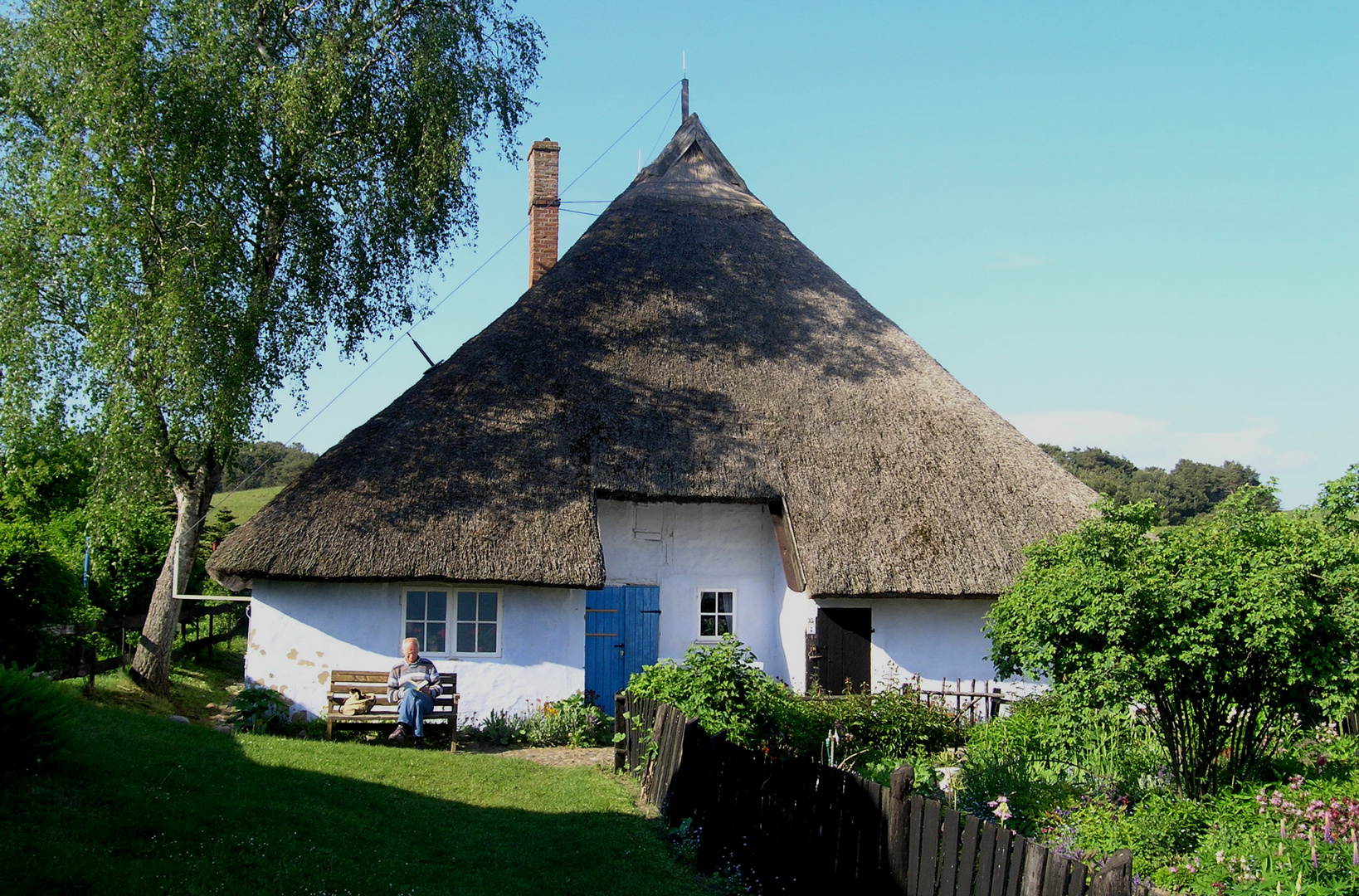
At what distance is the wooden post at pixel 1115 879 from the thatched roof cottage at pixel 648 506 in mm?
8896

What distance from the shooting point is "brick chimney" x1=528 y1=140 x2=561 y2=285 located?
20.7 m

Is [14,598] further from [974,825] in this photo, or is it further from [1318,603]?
[1318,603]

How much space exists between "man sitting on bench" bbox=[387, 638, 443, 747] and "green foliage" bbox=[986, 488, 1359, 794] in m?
6.66

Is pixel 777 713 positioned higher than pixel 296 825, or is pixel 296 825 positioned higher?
pixel 777 713

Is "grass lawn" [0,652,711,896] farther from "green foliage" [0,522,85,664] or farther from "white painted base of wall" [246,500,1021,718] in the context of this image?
"white painted base of wall" [246,500,1021,718]

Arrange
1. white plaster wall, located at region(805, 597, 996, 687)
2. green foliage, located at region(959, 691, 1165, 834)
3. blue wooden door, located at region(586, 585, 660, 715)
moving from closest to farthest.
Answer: green foliage, located at region(959, 691, 1165, 834) < blue wooden door, located at region(586, 585, 660, 715) < white plaster wall, located at region(805, 597, 996, 687)

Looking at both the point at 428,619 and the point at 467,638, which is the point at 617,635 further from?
the point at 428,619

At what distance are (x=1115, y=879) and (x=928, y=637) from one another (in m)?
10.4

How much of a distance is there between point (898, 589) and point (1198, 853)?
6.80 m

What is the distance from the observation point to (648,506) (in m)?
14.9

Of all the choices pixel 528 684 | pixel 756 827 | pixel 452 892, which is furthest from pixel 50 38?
pixel 756 827

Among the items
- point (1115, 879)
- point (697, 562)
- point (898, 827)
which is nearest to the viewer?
point (1115, 879)

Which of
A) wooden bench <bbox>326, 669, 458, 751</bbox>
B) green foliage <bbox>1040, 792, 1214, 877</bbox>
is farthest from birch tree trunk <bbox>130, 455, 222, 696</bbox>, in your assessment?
green foliage <bbox>1040, 792, 1214, 877</bbox>

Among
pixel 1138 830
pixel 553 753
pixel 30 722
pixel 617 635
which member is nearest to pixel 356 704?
pixel 553 753
